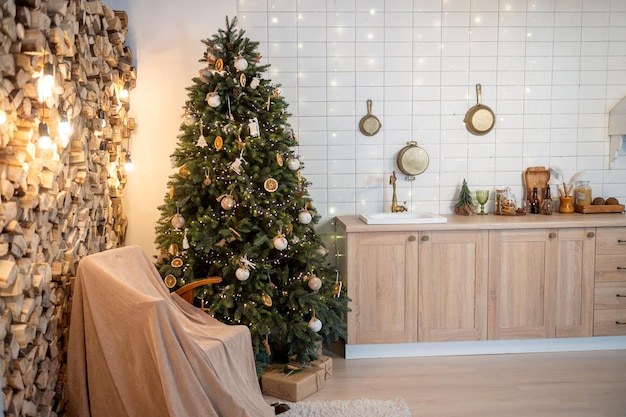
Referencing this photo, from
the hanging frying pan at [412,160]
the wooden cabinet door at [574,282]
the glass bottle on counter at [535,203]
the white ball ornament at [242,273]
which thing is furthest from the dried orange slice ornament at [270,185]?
the glass bottle on counter at [535,203]

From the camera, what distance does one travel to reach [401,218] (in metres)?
4.14

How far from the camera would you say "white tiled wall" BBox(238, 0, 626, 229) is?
4.25 metres

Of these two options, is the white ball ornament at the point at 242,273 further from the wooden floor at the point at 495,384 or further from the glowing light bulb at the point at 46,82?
the glowing light bulb at the point at 46,82

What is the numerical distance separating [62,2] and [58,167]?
690 mm

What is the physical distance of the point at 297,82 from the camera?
4.25 metres

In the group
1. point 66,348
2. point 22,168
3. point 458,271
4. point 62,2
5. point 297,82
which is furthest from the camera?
point 297,82

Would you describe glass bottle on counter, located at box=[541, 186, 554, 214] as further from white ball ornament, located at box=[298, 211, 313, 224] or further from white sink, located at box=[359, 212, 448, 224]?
white ball ornament, located at box=[298, 211, 313, 224]

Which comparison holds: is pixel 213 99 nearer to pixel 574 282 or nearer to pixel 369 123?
pixel 369 123

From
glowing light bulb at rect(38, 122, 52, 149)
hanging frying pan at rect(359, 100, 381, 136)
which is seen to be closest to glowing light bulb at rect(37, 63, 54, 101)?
glowing light bulb at rect(38, 122, 52, 149)

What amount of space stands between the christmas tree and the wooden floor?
38 centimetres

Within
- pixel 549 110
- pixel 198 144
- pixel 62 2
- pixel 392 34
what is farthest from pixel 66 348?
pixel 549 110

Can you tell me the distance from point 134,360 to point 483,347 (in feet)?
7.78

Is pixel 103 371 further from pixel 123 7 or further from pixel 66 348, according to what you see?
pixel 123 7

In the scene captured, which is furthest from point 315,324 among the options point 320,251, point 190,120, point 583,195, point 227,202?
point 583,195
